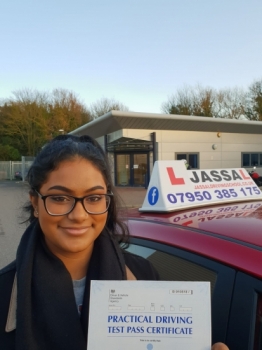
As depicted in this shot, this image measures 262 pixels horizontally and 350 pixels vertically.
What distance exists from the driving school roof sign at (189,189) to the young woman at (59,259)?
2.89 ft

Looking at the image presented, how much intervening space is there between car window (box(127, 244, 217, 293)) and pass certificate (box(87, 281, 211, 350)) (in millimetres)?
336

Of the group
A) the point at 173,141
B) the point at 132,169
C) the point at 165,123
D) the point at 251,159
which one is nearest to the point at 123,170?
the point at 132,169

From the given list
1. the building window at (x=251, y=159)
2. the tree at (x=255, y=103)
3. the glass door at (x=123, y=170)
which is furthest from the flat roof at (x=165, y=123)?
the tree at (x=255, y=103)

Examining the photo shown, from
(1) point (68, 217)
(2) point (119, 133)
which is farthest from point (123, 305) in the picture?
(2) point (119, 133)

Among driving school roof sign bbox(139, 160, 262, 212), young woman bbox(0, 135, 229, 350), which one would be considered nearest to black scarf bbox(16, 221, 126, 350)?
young woman bbox(0, 135, 229, 350)

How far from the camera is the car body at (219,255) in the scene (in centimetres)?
123

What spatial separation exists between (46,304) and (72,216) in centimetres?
34

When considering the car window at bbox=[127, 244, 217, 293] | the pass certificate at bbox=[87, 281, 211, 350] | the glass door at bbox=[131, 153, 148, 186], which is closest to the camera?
the pass certificate at bbox=[87, 281, 211, 350]

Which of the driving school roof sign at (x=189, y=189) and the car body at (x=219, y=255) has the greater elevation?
the driving school roof sign at (x=189, y=189)

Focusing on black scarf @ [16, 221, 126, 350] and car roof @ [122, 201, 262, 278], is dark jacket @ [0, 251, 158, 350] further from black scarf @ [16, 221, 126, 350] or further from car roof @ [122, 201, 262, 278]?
car roof @ [122, 201, 262, 278]

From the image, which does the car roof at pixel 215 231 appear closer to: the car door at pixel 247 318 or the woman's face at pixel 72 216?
the car door at pixel 247 318

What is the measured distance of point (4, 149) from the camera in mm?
39656

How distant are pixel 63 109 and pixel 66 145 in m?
38.1

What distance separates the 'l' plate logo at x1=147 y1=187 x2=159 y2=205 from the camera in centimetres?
229
